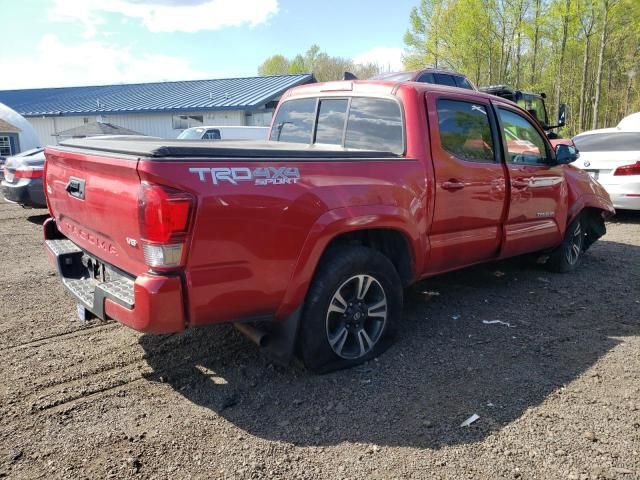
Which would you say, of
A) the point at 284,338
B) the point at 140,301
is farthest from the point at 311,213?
the point at 140,301

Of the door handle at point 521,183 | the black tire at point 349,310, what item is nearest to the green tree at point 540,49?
the door handle at point 521,183

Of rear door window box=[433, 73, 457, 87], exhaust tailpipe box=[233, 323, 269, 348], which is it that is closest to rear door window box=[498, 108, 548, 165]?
exhaust tailpipe box=[233, 323, 269, 348]

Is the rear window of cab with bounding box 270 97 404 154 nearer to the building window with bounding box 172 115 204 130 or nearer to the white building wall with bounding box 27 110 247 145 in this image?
the white building wall with bounding box 27 110 247 145

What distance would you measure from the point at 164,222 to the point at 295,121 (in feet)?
9.02

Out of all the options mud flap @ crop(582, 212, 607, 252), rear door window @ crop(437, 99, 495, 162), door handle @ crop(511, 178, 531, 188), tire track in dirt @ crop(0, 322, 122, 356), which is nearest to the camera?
tire track in dirt @ crop(0, 322, 122, 356)

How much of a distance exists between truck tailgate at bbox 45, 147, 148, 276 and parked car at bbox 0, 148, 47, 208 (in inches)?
238

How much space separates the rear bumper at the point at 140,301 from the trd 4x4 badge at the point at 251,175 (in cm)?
56

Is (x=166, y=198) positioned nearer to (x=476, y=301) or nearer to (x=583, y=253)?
(x=476, y=301)

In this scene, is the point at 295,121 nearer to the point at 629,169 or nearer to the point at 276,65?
the point at 629,169

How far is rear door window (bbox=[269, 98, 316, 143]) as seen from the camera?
486 cm

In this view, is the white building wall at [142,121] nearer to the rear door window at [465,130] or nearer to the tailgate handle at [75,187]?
the rear door window at [465,130]

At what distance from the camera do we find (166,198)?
2.56 m

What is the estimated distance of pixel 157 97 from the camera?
3077 cm

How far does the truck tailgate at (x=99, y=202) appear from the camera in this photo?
2752 mm
